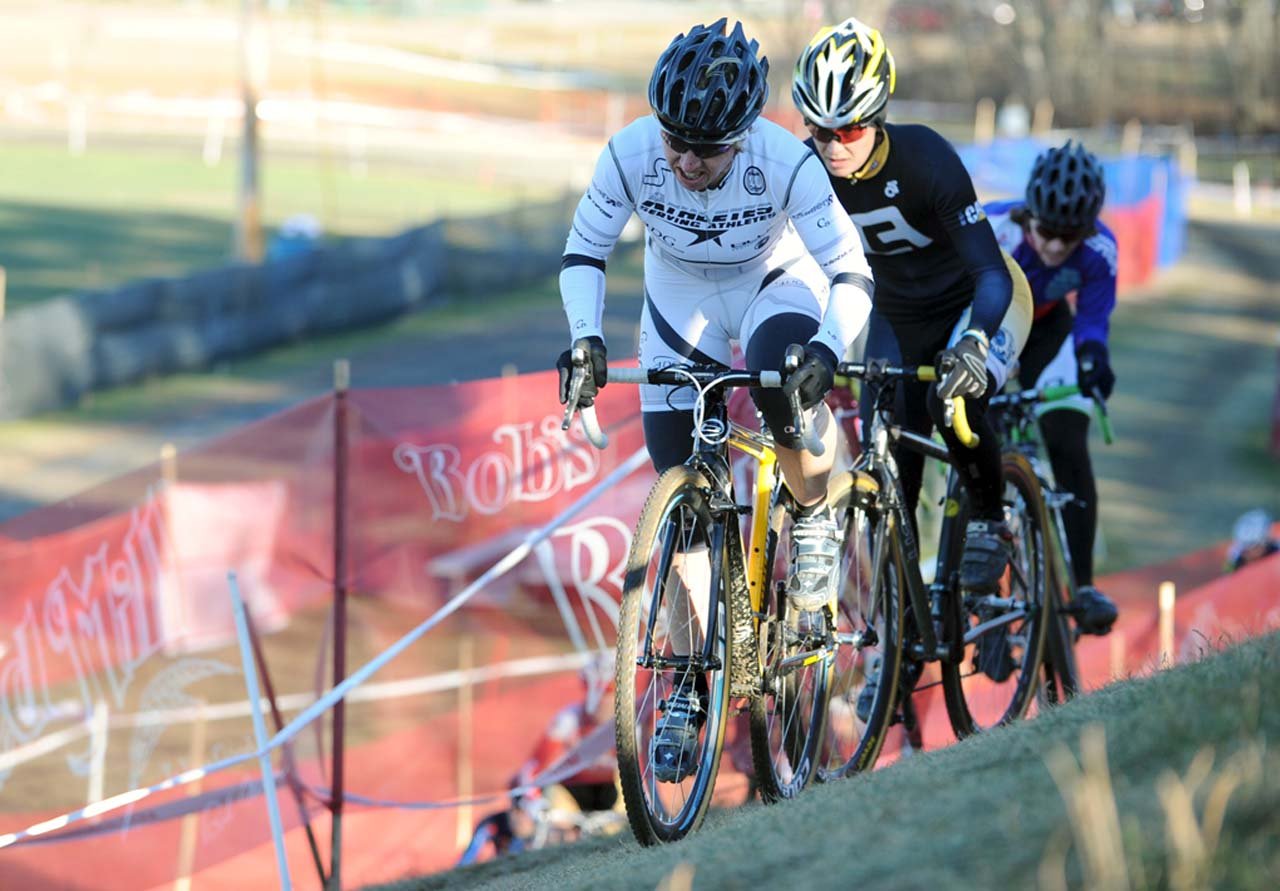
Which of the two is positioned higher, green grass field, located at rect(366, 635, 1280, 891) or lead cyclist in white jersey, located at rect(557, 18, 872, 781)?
lead cyclist in white jersey, located at rect(557, 18, 872, 781)

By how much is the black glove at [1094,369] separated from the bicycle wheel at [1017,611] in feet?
2.28

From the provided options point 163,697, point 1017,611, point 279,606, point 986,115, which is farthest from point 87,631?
point 986,115

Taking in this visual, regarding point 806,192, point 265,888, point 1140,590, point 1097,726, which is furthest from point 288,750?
point 1140,590

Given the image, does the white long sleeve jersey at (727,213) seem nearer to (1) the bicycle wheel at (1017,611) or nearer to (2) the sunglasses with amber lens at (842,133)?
(2) the sunglasses with amber lens at (842,133)

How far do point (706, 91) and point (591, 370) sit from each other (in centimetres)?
89

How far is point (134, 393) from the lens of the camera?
70.4 feet

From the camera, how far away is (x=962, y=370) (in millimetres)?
5395

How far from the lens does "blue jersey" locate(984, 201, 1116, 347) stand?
24.5ft

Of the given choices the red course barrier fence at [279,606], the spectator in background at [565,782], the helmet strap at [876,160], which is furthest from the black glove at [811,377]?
the spectator in background at [565,782]

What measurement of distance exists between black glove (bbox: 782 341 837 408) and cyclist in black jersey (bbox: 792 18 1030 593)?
0.68m

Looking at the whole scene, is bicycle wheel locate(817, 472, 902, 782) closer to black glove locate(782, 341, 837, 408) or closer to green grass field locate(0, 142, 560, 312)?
black glove locate(782, 341, 837, 408)

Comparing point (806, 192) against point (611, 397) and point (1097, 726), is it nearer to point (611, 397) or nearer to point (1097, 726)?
point (1097, 726)

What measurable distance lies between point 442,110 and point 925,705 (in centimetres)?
5646

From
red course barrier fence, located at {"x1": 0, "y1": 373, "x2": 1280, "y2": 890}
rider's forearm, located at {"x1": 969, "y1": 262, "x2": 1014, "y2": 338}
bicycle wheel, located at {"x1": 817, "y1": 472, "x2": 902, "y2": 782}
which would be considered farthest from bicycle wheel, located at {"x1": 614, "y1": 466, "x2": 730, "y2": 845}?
red course barrier fence, located at {"x1": 0, "y1": 373, "x2": 1280, "y2": 890}
